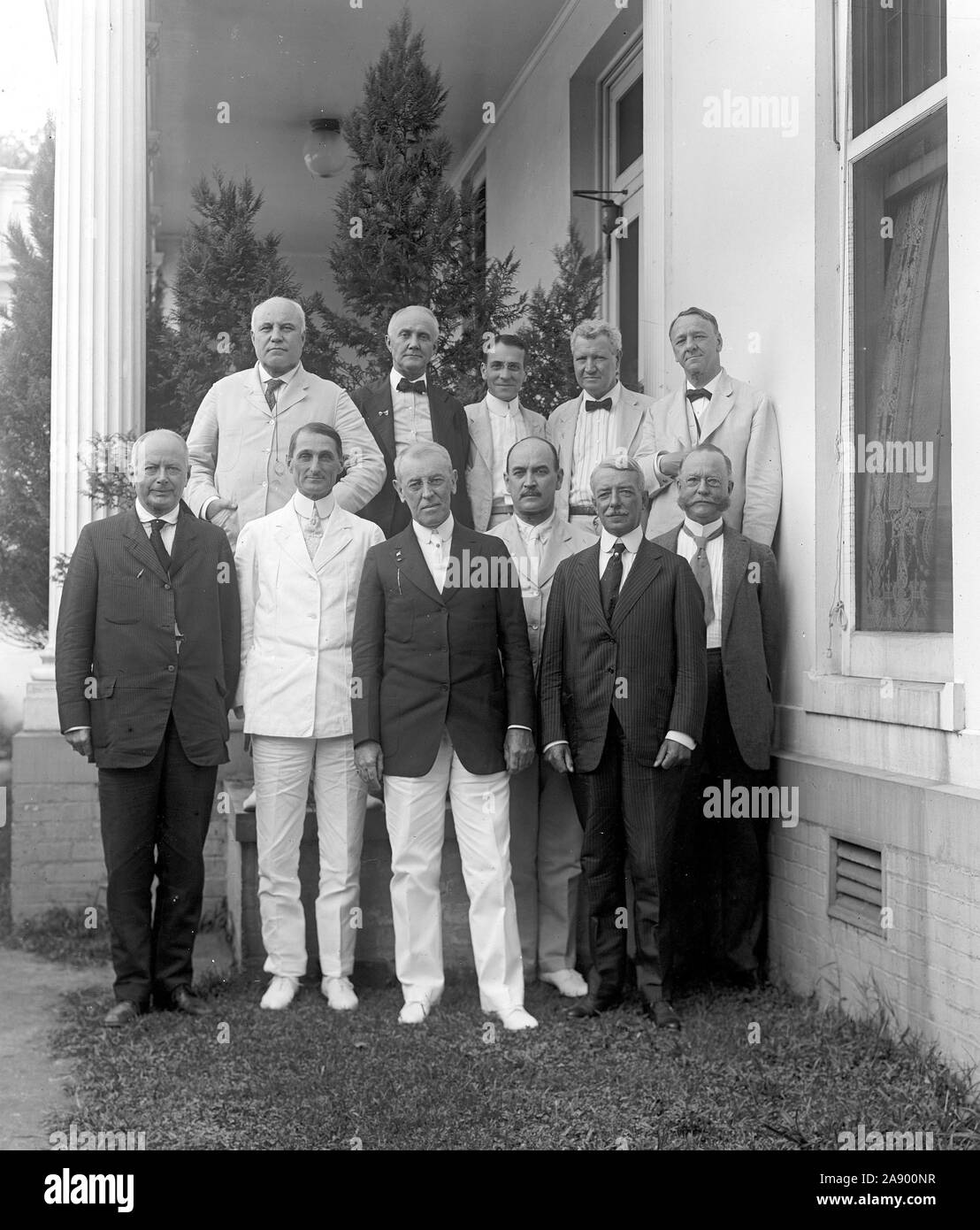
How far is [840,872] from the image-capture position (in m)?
5.05

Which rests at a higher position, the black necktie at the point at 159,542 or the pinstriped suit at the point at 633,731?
the black necktie at the point at 159,542

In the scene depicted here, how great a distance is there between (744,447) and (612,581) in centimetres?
116

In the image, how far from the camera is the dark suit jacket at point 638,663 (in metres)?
4.87

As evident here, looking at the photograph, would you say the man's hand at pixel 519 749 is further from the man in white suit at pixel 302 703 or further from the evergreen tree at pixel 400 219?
the evergreen tree at pixel 400 219

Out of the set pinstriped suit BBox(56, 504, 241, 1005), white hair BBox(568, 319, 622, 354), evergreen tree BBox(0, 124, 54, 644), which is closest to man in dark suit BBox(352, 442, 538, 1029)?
pinstriped suit BBox(56, 504, 241, 1005)

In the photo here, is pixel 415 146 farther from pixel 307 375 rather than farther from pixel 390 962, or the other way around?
pixel 390 962

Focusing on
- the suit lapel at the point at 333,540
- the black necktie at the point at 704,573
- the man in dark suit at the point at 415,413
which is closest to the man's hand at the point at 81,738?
the suit lapel at the point at 333,540

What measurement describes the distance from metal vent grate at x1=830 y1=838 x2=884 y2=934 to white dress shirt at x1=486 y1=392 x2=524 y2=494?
210 cm

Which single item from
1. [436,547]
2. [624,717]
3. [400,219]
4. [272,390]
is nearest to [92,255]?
[400,219]

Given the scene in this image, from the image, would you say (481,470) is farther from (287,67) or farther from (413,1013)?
(287,67)

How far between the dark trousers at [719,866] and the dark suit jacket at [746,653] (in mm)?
61

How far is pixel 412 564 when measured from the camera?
16.4 ft

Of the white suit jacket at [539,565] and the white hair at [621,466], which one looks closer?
the white hair at [621,466]
